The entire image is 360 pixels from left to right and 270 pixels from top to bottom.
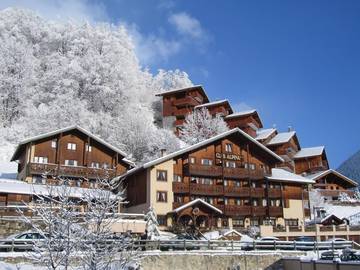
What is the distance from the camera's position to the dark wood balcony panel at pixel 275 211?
5025cm

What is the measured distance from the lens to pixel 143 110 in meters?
77.1

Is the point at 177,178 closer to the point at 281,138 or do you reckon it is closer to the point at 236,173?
the point at 236,173

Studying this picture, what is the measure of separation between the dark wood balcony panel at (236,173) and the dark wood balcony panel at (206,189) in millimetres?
1886

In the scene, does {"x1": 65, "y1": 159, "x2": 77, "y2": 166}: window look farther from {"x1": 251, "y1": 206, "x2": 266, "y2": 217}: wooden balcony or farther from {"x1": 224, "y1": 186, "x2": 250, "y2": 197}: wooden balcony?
{"x1": 251, "y1": 206, "x2": 266, "y2": 217}: wooden balcony

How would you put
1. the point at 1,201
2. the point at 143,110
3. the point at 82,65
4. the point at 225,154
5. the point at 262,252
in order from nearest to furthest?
1. the point at 262,252
2. the point at 1,201
3. the point at 225,154
4. the point at 82,65
5. the point at 143,110

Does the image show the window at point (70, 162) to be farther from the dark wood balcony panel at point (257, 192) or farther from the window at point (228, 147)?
the dark wood balcony panel at point (257, 192)

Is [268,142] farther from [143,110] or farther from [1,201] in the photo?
[1,201]

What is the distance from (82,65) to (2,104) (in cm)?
1360

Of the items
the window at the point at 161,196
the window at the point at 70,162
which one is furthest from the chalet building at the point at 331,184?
the window at the point at 70,162

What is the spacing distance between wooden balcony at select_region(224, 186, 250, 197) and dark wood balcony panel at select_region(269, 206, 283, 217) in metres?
3.32

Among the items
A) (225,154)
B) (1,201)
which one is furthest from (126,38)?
(1,201)

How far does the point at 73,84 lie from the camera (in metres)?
69.6

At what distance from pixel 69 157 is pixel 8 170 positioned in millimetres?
11931

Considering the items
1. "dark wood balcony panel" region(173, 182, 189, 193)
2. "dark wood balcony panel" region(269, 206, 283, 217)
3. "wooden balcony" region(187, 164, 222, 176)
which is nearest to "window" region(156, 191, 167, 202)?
"dark wood balcony panel" region(173, 182, 189, 193)
